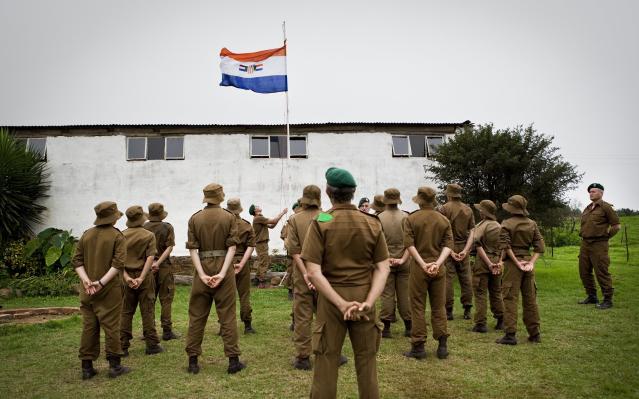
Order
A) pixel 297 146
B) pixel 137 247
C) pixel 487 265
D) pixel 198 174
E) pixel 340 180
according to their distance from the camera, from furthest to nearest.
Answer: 1. pixel 297 146
2. pixel 198 174
3. pixel 487 265
4. pixel 137 247
5. pixel 340 180

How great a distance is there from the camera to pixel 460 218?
7484 millimetres

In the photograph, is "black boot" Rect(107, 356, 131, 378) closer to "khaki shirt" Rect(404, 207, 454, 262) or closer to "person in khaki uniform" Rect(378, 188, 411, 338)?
"person in khaki uniform" Rect(378, 188, 411, 338)

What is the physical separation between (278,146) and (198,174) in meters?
3.21

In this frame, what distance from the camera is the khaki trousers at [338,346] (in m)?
3.22

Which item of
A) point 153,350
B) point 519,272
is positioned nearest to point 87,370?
point 153,350

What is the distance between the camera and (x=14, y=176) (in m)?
14.2

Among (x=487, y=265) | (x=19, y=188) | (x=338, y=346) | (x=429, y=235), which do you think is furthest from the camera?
(x=19, y=188)

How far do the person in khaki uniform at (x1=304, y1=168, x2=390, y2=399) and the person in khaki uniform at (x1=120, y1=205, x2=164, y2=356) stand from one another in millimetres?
3522

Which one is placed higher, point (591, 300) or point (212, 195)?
point (212, 195)

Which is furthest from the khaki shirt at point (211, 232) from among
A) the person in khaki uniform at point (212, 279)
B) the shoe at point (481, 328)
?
the shoe at point (481, 328)

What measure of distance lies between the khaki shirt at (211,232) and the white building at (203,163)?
10367 millimetres

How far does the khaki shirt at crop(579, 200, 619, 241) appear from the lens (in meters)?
8.17

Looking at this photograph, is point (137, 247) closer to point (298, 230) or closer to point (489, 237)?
point (298, 230)

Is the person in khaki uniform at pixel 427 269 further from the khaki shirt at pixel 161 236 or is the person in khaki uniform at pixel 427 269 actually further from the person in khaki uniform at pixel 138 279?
the khaki shirt at pixel 161 236
